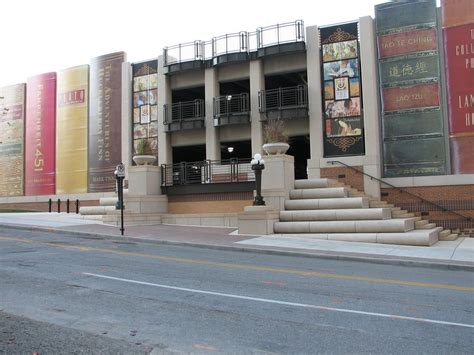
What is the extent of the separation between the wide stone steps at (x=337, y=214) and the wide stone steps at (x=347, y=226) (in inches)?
19.6

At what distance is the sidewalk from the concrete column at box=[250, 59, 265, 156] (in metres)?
6.53

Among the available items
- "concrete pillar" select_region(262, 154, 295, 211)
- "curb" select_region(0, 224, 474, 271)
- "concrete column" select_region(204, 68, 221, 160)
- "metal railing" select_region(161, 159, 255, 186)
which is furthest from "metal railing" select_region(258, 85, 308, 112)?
"curb" select_region(0, 224, 474, 271)

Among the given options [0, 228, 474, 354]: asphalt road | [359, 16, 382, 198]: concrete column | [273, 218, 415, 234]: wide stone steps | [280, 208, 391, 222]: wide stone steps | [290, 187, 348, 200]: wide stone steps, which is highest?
[359, 16, 382, 198]: concrete column

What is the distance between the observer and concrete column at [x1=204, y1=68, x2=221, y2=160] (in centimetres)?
2564

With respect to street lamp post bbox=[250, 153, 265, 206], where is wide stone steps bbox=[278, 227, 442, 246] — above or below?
below

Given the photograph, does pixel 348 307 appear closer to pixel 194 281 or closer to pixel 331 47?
pixel 194 281

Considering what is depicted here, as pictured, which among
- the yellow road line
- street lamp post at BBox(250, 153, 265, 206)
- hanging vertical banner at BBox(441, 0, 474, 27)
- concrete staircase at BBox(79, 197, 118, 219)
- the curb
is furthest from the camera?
concrete staircase at BBox(79, 197, 118, 219)

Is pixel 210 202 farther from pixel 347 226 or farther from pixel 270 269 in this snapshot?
pixel 270 269

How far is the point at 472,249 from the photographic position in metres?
14.4

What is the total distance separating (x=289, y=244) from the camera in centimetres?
1484

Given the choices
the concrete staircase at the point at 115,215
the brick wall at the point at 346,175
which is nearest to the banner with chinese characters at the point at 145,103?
the concrete staircase at the point at 115,215

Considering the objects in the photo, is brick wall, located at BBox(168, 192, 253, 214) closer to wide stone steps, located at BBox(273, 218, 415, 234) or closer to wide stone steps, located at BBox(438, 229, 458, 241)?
wide stone steps, located at BBox(273, 218, 415, 234)

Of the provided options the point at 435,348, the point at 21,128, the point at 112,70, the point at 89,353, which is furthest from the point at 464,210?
the point at 21,128

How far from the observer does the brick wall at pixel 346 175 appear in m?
21.4
